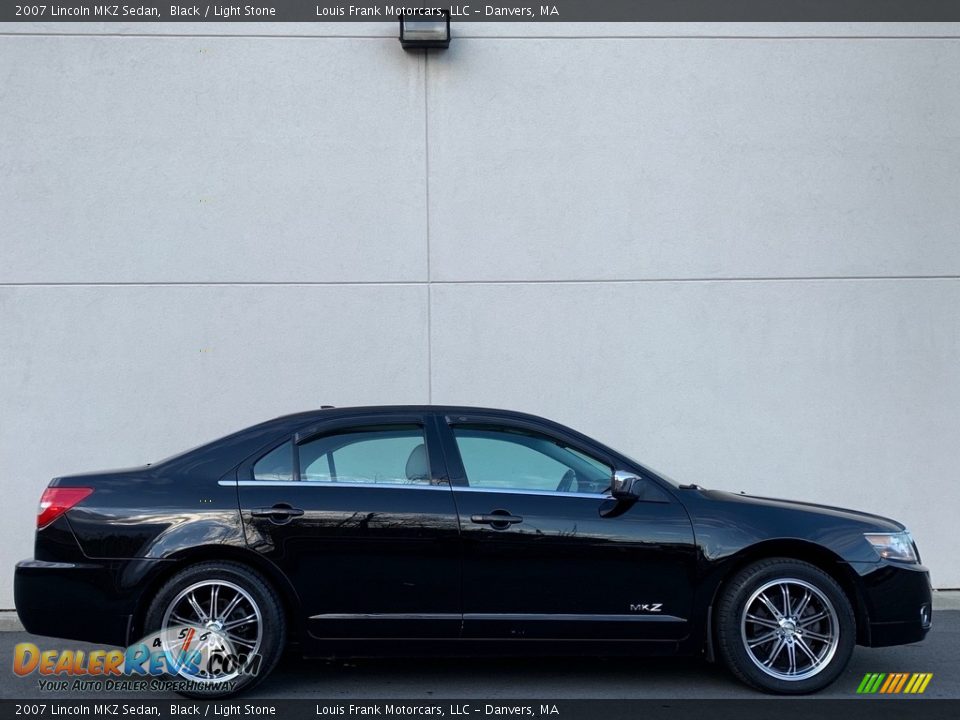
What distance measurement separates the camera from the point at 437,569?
5.55m

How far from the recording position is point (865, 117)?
8.95 metres

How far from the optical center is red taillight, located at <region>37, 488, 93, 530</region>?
5.54 meters

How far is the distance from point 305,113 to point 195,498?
4.18 metres

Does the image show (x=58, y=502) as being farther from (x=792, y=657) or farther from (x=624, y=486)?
(x=792, y=657)

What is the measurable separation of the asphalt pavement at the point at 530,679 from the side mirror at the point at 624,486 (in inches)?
43.1

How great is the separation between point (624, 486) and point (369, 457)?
4.64ft

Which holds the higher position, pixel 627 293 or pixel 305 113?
pixel 305 113

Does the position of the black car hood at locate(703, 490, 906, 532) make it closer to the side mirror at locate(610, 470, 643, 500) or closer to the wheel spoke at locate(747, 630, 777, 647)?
the side mirror at locate(610, 470, 643, 500)

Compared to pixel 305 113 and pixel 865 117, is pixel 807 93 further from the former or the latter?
pixel 305 113

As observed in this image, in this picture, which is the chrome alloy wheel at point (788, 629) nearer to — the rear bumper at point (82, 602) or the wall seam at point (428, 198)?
the rear bumper at point (82, 602)
